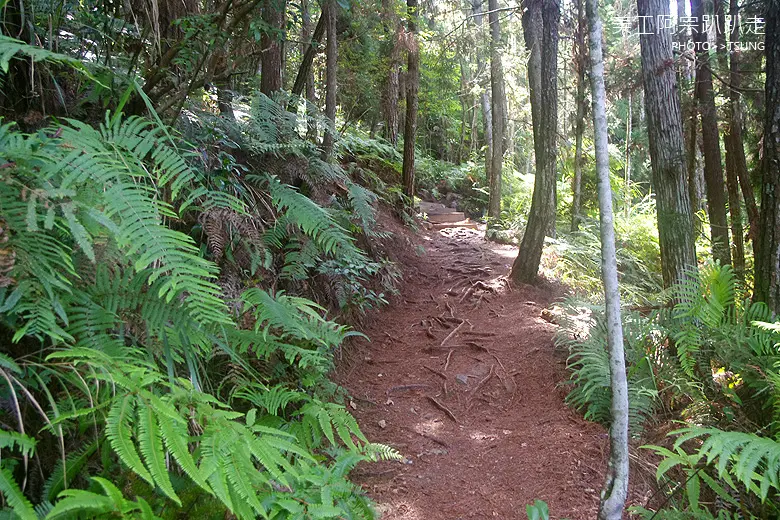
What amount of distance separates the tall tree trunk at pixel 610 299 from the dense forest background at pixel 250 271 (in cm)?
6

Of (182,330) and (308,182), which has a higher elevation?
(308,182)

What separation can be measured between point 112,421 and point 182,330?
0.75m

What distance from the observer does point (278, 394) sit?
2.79 metres

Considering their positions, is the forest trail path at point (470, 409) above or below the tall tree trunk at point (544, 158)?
below

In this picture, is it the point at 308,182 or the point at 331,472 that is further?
the point at 308,182

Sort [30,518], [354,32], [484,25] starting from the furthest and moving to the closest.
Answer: [484,25] → [354,32] → [30,518]

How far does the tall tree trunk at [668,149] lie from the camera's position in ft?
19.3

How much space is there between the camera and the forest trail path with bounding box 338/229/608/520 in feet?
11.9

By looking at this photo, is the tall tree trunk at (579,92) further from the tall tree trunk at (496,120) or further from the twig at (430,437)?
the twig at (430,437)

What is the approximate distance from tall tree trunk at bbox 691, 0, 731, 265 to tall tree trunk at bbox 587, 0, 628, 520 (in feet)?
24.5

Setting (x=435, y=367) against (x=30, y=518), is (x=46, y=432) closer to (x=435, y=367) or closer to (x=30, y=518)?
(x=30, y=518)

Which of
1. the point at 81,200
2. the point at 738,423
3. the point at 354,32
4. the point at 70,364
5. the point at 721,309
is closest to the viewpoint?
the point at 70,364

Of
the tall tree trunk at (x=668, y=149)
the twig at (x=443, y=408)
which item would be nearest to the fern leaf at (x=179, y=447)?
the twig at (x=443, y=408)

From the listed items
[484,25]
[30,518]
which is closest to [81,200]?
[30,518]
